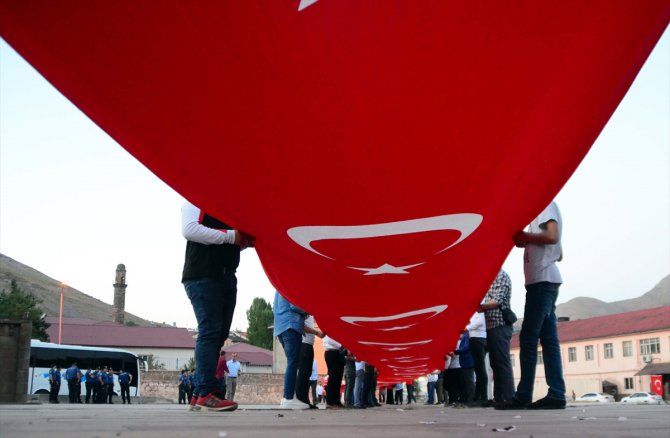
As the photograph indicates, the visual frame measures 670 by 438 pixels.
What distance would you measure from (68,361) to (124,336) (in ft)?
146

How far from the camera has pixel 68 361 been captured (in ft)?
111

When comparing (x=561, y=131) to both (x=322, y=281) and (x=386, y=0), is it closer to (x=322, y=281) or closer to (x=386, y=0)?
(x=386, y=0)

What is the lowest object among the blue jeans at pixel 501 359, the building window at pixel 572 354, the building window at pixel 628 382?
the building window at pixel 628 382

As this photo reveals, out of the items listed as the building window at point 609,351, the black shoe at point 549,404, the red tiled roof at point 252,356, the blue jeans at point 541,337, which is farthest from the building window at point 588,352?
the black shoe at point 549,404

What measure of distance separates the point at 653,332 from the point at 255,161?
57612 mm

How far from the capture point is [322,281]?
3.92 m

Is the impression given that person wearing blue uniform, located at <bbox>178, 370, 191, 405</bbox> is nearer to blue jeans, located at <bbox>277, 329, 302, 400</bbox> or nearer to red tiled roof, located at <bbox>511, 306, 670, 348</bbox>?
blue jeans, located at <bbox>277, 329, 302, 400</bbox>

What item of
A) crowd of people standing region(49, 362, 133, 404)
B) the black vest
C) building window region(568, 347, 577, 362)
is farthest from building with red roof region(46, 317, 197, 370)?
the black vest

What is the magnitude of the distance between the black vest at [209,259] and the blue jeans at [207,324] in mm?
51

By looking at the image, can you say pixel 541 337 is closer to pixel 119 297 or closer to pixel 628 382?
pixel 628 382

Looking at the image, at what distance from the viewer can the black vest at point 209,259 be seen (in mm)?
4719

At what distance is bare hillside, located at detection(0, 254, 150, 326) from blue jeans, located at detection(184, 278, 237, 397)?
149946 mm

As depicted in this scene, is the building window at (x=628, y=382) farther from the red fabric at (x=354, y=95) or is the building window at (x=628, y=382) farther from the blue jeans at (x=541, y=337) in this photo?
the red fabric at (x=354, y=95)

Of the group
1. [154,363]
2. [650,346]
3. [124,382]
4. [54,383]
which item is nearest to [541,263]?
[54,383]
